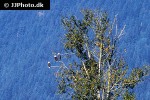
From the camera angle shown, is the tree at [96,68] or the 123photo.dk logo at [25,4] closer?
the tree at [96,68]

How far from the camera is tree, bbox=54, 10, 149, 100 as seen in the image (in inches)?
689

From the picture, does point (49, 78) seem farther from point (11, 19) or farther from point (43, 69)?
point (11, 19)

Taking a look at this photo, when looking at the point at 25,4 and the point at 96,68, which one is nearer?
the point at 96,68

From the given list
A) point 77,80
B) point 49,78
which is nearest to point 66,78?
point 77,80

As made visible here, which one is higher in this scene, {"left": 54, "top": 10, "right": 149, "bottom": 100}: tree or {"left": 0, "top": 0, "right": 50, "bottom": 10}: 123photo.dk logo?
{"left": 0, "top": 0, "right": 50, "bottom": 10}: 123photo.dk logo

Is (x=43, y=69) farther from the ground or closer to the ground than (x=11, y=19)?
closer to the ground

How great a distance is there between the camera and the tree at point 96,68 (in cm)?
1750

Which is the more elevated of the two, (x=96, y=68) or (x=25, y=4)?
(x=25, y=4)

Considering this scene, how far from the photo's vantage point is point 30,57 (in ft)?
99.5

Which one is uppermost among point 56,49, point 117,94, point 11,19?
point 11,19

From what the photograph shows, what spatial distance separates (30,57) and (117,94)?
13.8 m

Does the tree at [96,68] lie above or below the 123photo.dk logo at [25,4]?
below

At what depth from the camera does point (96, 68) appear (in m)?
18.0

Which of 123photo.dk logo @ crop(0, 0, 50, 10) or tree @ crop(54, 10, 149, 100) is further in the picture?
123photo.dk logo @ crop(0, 0, 50, 10)
